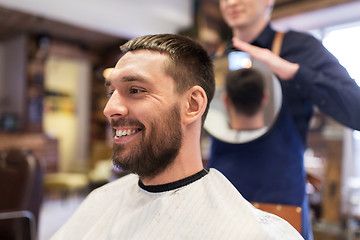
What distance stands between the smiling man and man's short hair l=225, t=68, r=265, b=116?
0.16 m

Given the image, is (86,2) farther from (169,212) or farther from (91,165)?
(169,212)

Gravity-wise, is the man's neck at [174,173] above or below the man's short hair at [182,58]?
below

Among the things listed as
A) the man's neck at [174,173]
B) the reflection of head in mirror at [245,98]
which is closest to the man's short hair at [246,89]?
the reflection of head in mirror at [245,98]

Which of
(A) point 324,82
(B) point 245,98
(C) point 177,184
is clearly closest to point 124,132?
(C) point 177,184

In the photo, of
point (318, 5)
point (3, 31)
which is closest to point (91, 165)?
point (3, 31)

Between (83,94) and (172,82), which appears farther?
(83,94)

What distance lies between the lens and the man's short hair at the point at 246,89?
94 centimetres

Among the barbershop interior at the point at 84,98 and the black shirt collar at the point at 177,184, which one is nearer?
the black shirt collar at the point at 177,184

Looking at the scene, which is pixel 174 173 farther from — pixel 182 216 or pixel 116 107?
pixel 116 107

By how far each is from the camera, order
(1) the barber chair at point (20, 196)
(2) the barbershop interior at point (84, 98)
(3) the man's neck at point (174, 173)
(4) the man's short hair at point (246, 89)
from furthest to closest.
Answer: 1. (2) the barbershop interior at point (84, 98)
2. (1) the barber chair at point (20, 196)
3. (4) the man's short hair at point (246, 89)
4. (3) the man's neck at point (174, 173)

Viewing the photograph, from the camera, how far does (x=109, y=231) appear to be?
2.81 feet

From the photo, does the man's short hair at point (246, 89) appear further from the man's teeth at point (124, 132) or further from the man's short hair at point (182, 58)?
the man's teeth at point (124, 132)

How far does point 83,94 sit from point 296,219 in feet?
19.4

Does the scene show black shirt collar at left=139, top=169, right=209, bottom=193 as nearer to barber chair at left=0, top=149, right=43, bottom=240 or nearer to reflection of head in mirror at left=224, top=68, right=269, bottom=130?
reflection of head in mirror at left=224, top=68, right=269, bottom=130
